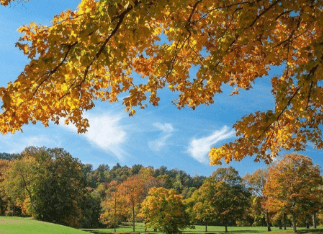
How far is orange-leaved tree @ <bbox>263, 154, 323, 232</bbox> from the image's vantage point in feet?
94.2

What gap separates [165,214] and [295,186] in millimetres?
14166

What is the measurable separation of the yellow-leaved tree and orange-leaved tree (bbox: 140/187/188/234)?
20.0 metres

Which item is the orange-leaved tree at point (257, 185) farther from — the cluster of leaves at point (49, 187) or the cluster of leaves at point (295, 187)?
the cluster of leaves at point (49, 187)

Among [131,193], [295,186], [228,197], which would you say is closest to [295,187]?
[295,186]

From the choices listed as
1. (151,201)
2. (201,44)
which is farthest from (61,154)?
(201,44)

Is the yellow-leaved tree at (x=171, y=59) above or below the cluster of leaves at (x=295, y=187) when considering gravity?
above

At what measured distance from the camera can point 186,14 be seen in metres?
6.26

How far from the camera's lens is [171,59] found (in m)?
6.05

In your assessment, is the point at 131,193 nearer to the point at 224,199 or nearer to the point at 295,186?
the point at 224,199

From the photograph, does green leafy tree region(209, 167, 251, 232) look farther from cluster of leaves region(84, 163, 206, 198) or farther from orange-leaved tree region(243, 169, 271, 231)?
cluster of leaves region(84, 163, 206, 198)

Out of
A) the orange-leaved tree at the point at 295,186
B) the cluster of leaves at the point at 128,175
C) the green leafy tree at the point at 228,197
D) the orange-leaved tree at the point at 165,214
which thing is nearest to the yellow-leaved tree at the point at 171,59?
the orange-leaved tree at the point at 165,214

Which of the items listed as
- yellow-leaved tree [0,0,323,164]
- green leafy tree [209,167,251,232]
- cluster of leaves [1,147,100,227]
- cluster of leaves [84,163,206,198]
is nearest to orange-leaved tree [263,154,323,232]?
green leafy tree [209,167,251,232]

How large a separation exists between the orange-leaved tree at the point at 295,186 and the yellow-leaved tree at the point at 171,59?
23774 millimetres

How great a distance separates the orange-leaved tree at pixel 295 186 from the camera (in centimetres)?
2872
